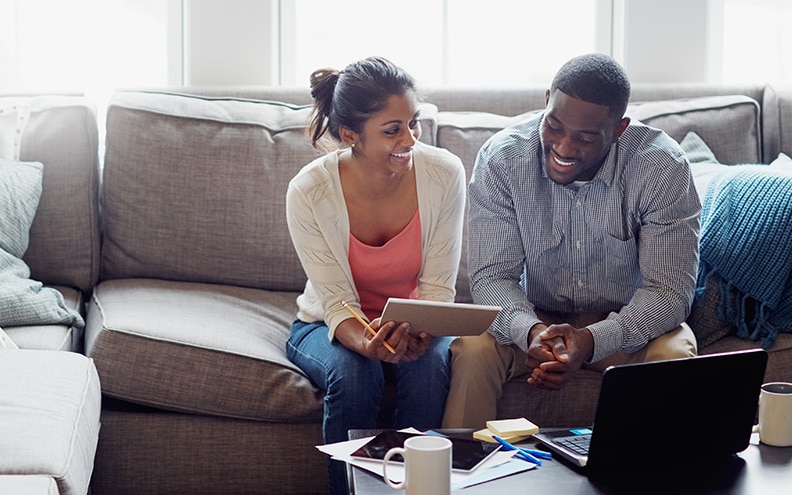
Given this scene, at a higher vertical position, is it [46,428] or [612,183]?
[612,183]

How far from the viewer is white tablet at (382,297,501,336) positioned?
1.85 m

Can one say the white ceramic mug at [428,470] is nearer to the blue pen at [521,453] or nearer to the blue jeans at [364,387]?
the blue pen at [521,453]

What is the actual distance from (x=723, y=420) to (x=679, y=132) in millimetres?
1343

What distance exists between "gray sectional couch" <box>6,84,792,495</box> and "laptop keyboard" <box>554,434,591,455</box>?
1.75 ft

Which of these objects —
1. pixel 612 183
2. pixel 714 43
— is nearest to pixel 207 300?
pixel 612 183

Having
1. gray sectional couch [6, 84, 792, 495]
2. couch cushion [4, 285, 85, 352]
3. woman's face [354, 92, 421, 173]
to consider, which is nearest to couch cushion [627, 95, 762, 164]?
gray sectional couch [6, 84, 792, 495]

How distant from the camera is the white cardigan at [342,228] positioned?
7.07ft

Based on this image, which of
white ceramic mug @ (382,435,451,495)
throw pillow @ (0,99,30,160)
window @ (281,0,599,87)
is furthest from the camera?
window @ (281,0,599,87)

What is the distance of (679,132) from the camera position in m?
2.70

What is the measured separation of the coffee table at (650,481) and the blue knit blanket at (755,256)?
72 centimetres

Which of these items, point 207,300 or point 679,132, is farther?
point 679,132

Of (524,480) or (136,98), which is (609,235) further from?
(136,98)

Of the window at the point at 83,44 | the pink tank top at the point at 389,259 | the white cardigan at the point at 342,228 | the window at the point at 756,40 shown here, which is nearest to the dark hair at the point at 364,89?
the white cardigan at the point at 342,228

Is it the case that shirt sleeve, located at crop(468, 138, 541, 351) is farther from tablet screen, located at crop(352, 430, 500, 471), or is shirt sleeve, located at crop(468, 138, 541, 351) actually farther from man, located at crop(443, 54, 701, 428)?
tablet screen, located at crop(352, 430, 500, 471)
